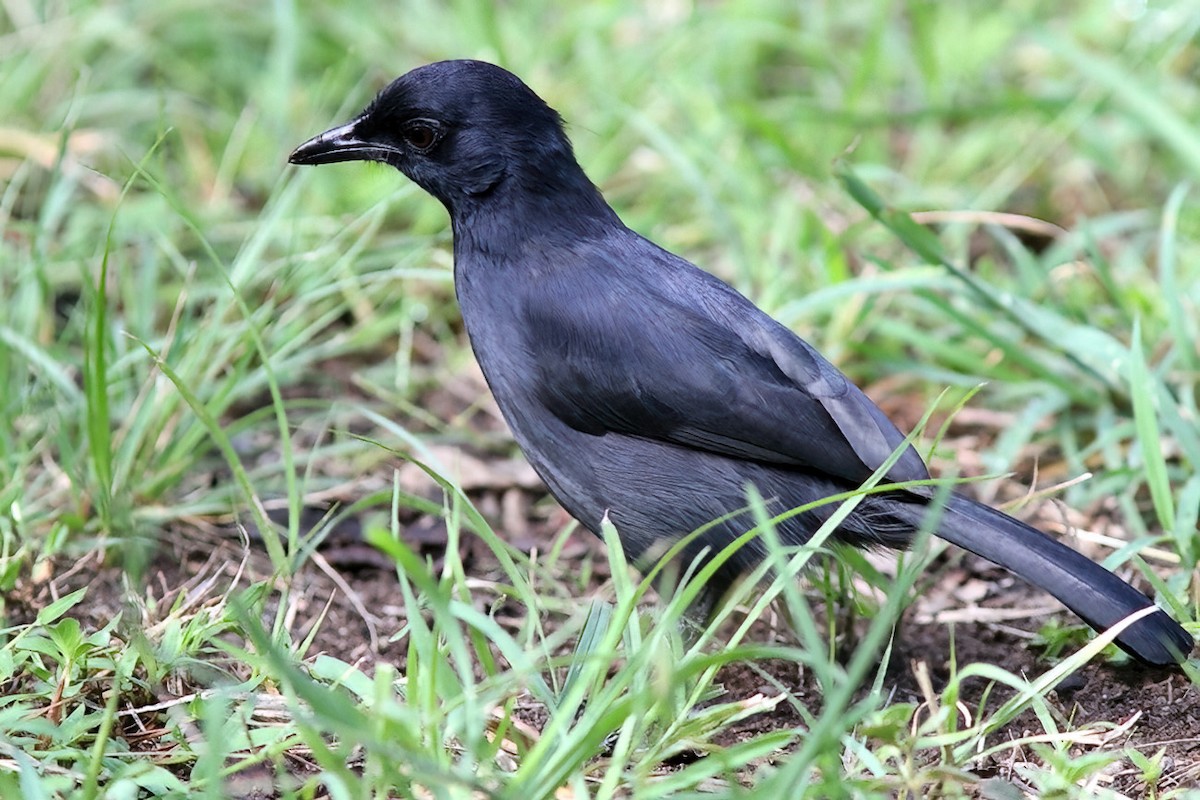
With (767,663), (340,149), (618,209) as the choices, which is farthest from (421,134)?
(618,209)

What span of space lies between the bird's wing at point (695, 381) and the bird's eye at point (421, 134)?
573mm

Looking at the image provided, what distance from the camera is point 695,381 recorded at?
130 inches

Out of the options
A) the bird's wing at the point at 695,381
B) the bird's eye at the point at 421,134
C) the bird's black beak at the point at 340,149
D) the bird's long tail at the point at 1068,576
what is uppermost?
the bird's eye at the point at 421,134

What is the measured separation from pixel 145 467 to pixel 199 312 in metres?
1.29

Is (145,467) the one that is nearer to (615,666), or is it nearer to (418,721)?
(615,666)

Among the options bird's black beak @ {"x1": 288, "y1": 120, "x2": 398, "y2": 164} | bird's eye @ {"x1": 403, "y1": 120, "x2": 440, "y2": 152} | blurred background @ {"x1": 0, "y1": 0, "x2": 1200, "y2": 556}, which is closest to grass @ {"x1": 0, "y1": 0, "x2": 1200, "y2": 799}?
blurred background @ {"x1": 0, "y1": 0, "x2": 1200, "y2": 556}

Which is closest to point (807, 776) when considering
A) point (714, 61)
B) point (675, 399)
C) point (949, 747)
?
point (949, 747)

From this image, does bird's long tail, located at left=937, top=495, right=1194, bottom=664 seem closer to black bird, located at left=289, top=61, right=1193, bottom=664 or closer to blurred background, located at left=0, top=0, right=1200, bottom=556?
black bird, located at left=289, top=61, right=1193, bottom=664

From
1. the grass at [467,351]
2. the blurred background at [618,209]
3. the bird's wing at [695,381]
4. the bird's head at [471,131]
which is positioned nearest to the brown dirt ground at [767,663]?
the grass at [467,351]

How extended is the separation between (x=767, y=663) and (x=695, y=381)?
2.52 ft

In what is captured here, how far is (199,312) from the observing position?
16.6ft

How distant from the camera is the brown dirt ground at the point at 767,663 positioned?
3043 mm

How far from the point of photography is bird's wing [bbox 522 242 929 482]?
3.29m

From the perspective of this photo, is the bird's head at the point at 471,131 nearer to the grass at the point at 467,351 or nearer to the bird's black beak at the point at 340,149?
the bird's black beak at the point at 340,149
